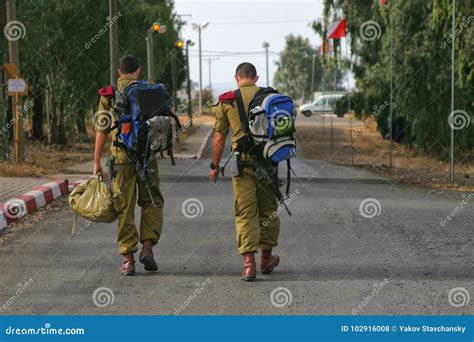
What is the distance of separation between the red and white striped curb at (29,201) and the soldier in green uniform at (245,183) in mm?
4239

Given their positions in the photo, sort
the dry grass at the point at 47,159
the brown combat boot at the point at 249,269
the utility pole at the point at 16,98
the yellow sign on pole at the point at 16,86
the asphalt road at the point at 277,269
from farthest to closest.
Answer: the utility pole at the point at 16,98 < the yellow sign on pole at the point at 16,86 < the dry grass at the point at 47,159 < the brown combat boot at the point at 249,269 < the asphalt road at the point at 277,269

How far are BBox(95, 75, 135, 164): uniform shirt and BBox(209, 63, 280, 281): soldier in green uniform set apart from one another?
0.86m

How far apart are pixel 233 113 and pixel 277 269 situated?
1.53m

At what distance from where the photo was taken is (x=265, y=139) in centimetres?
749

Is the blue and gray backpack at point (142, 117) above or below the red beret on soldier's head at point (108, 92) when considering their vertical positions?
below

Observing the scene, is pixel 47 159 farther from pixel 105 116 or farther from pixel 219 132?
pixel 219 132

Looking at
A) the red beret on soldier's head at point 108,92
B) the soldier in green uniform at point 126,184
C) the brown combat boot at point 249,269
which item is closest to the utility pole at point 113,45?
the soldier in green uniform at point 126,184

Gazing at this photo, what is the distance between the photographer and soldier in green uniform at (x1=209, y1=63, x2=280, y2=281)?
7605mm

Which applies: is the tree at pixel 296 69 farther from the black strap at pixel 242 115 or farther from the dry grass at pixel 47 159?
the black strap at pixel 242 115

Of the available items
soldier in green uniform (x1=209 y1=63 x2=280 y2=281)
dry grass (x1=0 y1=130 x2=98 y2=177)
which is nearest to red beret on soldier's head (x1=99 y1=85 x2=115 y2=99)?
soldier in green uniform (x1=209 y1=63 x2=280 y2=281)

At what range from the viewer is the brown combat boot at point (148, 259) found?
313 inches

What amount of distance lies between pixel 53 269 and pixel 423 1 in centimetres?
2073

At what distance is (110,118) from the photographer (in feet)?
25.7

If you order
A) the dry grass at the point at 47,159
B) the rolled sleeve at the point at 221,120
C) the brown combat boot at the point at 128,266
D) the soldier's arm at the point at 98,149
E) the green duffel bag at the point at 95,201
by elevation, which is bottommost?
the dry grass at the point at 47,159
